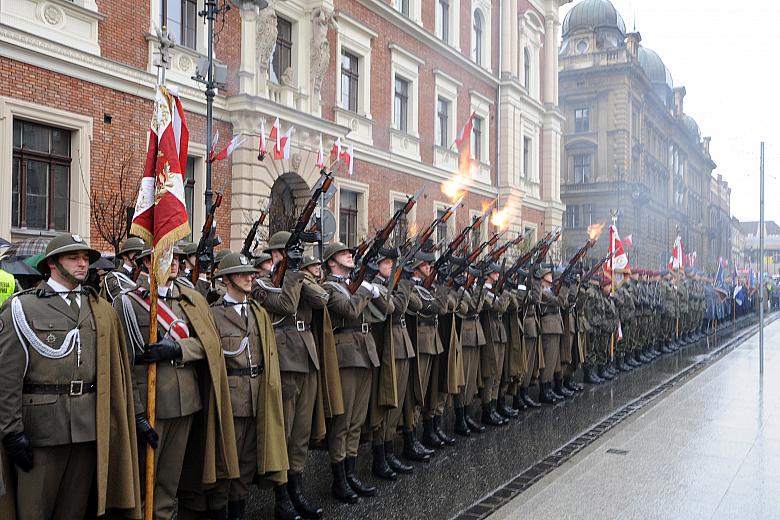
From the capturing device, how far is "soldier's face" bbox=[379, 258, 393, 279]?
277 inches

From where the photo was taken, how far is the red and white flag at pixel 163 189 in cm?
464

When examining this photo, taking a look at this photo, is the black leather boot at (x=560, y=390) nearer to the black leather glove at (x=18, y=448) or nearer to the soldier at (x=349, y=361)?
the soldier at (x=349, y=361)

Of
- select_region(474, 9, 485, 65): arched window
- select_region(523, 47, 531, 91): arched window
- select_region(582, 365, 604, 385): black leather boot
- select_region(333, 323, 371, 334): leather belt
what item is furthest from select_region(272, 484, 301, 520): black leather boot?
select_region(523, 47, 531, 91): arched window

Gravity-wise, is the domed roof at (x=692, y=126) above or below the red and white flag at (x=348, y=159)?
above

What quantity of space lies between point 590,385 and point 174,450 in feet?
30.8

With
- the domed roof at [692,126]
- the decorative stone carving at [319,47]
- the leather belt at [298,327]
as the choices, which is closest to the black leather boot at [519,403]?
the leather belt at [298,327]

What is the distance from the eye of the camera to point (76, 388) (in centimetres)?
398

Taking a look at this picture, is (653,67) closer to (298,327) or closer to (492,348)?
(492,348)

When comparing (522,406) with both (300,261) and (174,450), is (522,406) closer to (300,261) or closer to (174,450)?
(300,261)

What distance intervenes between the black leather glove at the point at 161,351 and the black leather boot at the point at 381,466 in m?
2.83

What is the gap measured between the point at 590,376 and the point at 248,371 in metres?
9.24

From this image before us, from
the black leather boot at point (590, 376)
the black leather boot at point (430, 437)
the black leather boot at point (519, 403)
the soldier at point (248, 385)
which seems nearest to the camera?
the soldier at point (248, 385)

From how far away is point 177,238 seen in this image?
4.62m

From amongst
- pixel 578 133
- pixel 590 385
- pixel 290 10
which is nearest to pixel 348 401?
pixel 590 385
